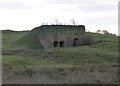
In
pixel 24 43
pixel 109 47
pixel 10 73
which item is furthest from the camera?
pixel 24 43

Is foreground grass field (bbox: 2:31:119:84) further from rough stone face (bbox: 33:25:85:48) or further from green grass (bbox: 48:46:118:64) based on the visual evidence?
rough stone face (bbox: 33:25:85:48)

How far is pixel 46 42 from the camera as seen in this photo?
53.4 meters

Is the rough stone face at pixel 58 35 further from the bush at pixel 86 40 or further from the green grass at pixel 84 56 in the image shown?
the green grass at pixel 84 56

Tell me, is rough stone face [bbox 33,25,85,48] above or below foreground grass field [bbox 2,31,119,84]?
above

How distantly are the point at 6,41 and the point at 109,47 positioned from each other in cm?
1991

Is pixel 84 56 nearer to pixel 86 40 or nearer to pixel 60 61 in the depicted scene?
pixel 60 61

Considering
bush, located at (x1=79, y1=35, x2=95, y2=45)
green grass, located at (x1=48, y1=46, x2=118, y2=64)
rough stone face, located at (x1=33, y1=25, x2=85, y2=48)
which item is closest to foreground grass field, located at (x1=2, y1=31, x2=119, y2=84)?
green grass, located at (x1=48, y1=46, x2=118, y2=64)

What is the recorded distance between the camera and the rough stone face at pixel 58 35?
2088 inches

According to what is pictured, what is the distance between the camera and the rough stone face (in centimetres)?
5303

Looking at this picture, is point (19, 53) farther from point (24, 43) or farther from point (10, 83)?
point (10, 83)

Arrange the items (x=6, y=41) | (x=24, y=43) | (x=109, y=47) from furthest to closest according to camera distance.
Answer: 1. (x=6, y=41)
2. (x=24, y=43)
3. (x=109, y=47)

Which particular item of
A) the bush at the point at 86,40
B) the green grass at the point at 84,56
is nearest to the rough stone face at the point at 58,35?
the bush at the point at 86,40

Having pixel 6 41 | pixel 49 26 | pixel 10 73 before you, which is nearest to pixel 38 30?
pixel 49 26

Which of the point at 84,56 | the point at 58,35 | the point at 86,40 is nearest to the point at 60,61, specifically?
the point at 84,56
